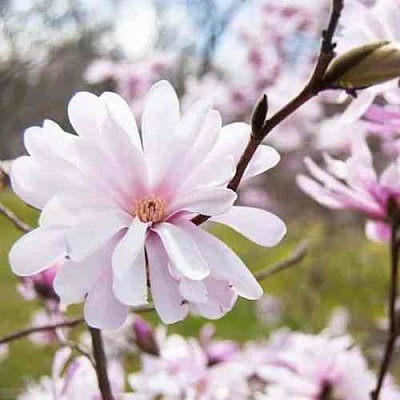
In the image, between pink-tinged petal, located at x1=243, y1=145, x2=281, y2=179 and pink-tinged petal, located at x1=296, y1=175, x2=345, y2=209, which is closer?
pink-tinged petal, located at x1=243, y1=145, x2=281, y2=179

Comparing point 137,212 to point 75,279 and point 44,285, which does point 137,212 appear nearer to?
point 75,279

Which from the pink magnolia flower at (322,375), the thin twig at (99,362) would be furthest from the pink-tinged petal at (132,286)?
the pink magnolia flower at (322,375)

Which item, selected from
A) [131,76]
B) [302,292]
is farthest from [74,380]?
[302,292]

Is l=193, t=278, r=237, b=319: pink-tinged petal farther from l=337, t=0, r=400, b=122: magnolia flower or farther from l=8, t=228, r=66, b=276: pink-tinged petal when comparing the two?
l=337, t=0, r=400, b=122: magnolia flower

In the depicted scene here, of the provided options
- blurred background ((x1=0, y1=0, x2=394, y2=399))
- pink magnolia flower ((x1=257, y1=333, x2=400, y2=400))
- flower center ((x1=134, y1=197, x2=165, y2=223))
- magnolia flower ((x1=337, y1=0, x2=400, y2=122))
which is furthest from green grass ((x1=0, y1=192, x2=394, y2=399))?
flower center ((x1=134, y1=197, x2=165, y2=223))

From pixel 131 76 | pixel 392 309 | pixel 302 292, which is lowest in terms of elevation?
pixel 302 292

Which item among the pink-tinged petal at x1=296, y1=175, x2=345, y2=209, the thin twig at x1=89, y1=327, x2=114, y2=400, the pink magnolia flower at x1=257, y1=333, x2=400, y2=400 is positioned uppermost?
the pink-tinged petal at x1=296, y1=175, x2=345, y2=209
